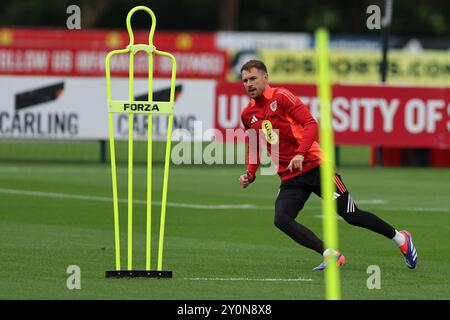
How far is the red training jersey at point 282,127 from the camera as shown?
1254 centimetres

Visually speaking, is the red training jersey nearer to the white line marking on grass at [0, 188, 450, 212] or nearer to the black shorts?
the black shorts

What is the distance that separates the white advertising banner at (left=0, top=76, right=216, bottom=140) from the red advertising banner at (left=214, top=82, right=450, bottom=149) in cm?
47

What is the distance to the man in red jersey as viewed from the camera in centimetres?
1240

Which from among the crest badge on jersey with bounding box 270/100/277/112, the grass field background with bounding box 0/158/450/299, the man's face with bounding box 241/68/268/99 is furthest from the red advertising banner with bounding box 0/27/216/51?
the man's face with bounding box 241/68/268/99

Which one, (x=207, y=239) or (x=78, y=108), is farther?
(x=78, y=108)

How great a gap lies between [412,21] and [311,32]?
5588 mm

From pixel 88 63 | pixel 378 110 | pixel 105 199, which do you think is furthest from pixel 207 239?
pixel 88 63

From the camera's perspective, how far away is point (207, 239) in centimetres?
1555

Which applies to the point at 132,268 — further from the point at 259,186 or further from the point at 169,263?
the point at 259,186

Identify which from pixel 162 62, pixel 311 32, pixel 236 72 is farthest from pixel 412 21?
pixel 162 62

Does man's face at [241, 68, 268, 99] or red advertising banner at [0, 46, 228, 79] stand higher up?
red advertising banner at [0, 46, 228, 79]

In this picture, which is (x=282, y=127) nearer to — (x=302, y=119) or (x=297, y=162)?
(x=302, y=119)

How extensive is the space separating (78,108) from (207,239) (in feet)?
37.3
